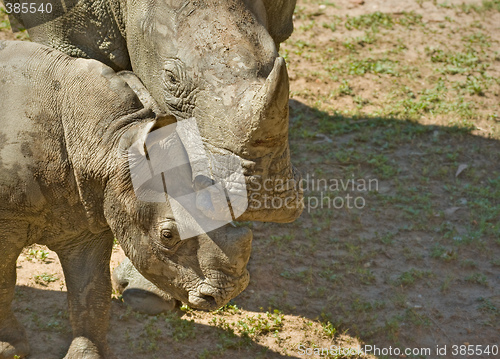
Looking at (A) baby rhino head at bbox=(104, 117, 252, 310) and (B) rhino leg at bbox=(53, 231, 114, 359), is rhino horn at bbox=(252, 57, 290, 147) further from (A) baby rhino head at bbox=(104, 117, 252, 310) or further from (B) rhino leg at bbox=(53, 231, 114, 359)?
(B) rhino leg at bbox=(53, 231, 114, 359)

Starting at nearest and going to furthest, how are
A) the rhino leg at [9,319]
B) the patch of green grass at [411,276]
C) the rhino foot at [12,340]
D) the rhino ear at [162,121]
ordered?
the rhino ear at [162,121], the rhino leg at [9,319], the rhino foot at [12,340], the patch of green grass at [411,276]

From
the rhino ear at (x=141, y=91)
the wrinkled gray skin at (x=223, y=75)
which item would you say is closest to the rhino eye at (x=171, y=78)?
the wrinkled gray skin at (x=223, y=75)

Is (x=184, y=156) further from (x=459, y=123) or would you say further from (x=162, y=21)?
(x=459, y=123)

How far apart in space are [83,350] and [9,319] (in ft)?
1.59

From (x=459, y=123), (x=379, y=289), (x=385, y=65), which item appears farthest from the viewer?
(x=385, y=65)

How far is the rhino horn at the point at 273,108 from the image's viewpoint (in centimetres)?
289

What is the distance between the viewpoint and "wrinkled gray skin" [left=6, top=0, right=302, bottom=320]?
303 centimetres

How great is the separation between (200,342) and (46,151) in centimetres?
168

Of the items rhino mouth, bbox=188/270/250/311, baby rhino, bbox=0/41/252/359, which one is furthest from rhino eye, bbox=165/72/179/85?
rhino mouth, bbox=188/270/250/311

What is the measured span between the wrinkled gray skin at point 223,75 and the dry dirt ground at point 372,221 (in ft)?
4.60

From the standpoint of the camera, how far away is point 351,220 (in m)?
5.56

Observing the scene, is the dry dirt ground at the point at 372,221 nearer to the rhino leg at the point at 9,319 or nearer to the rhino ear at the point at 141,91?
the rhino leg at the point at 9,319

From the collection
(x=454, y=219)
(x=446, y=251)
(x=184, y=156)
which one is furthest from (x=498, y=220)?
(x=184, y=156)

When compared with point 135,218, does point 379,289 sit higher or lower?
lower
